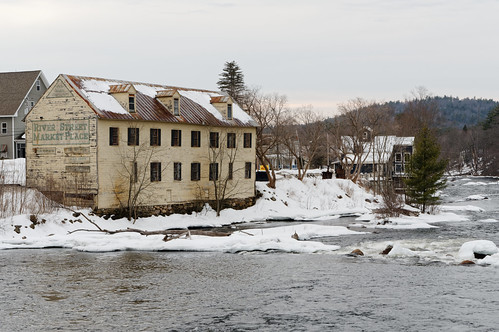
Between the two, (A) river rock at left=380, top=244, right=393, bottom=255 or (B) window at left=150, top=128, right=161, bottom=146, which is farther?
(B) window at left=150, top=128, right=161, bottom=146

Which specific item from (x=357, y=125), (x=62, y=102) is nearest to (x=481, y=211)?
(x=357, y=125)

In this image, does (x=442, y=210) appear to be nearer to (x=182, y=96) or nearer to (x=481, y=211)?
(x=481, y=211)

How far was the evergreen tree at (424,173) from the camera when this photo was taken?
154ft

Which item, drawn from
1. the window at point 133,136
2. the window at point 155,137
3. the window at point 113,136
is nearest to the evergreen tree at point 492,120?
the window at point 155,137

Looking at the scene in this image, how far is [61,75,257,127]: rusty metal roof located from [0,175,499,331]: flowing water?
1304cm

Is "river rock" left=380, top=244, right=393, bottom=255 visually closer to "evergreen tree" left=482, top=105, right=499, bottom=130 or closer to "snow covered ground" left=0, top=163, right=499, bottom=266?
"snow covered ground" left=0, top=163, right=499, bottom=266

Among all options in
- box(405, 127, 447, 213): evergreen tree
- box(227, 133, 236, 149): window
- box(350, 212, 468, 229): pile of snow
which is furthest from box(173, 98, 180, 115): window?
box(405, 127, 447, 213): evergreen tree

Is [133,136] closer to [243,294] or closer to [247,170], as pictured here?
[247,170]

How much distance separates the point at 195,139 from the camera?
46.1 m

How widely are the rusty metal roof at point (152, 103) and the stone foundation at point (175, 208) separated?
18.8 ft

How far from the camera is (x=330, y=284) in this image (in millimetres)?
21859

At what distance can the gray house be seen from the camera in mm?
59438

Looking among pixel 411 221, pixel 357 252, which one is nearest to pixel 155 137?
pixel 411 221

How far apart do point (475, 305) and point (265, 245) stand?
12.9 meters
